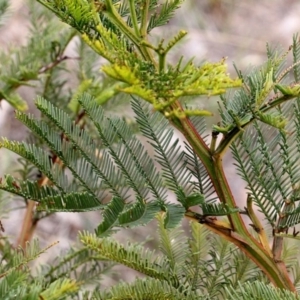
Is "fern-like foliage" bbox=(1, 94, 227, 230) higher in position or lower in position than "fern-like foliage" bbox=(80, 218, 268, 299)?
higher

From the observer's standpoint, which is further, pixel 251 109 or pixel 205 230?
pixel 205 230

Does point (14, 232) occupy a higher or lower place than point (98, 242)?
higher

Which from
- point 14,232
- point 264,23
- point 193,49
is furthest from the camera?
point 264,23

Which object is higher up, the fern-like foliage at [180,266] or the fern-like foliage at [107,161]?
the fern-like foliage at [107,161]

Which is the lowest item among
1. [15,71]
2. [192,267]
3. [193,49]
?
[192,267]

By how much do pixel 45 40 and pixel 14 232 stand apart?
857mm

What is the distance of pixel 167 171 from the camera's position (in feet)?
1.44

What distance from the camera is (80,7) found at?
0.38 m

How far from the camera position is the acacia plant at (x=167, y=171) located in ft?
1.26

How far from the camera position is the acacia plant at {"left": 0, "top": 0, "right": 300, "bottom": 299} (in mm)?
383

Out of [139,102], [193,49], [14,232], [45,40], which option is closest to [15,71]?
[45,40]

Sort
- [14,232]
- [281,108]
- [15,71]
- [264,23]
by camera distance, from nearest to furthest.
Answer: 1. [281,108]
2. [15,71]
3. [14,232]
4. [264,23]

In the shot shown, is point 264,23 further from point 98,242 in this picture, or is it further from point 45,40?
point 98,242

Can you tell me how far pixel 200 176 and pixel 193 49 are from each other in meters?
1.67
